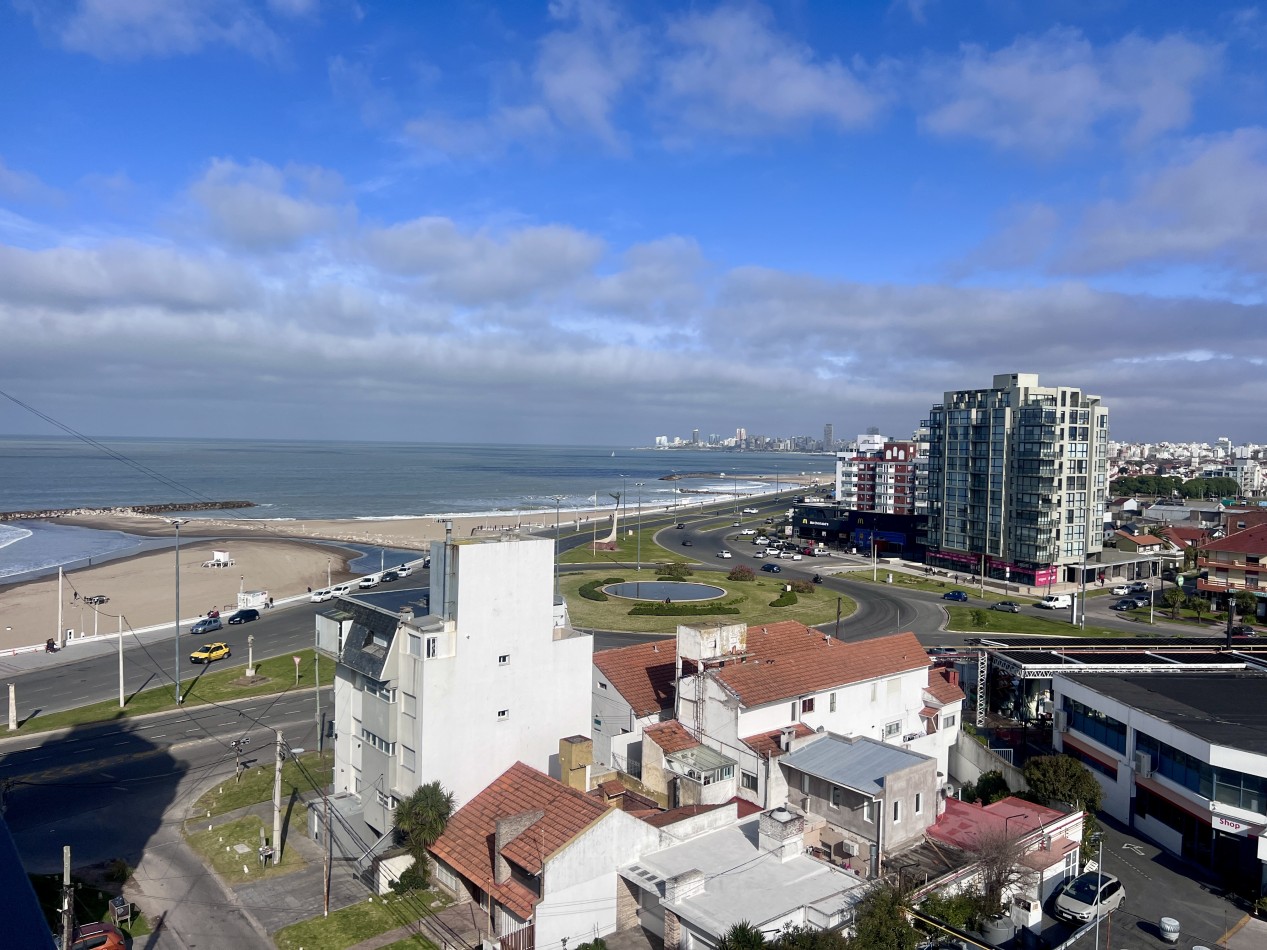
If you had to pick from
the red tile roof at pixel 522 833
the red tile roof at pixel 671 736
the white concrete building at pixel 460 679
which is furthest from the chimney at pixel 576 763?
the red tile roof at pixel 671 736

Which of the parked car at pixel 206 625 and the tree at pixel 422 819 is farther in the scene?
the parked car at pixel 206 625

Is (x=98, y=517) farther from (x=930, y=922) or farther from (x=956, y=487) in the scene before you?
(x=930, y=922)

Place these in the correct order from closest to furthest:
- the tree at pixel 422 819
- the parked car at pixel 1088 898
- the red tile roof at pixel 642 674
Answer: the parked car at pixel 1088 898
the tree at pixel 422 819
the red tile roof at pixel 642 674

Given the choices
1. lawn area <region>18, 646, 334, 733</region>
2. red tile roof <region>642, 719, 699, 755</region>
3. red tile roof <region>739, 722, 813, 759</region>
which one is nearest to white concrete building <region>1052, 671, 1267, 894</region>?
red tile roof <region>739, 722, 813, 759</region>

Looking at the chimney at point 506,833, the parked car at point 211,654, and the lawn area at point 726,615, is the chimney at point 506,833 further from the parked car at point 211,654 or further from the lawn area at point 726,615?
the parked car at point 211,654

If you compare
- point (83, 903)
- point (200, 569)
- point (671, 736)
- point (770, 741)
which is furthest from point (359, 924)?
point (200, 569)

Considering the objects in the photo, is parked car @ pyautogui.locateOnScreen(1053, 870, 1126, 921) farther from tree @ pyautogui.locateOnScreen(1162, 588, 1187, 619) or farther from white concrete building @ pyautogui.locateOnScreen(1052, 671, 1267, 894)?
tree @ pyautogui.locateOnScreen(1162, 588, 1187, 619)

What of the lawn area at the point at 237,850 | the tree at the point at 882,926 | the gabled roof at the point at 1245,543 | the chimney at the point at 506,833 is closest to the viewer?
the tree at the point at 882,926
